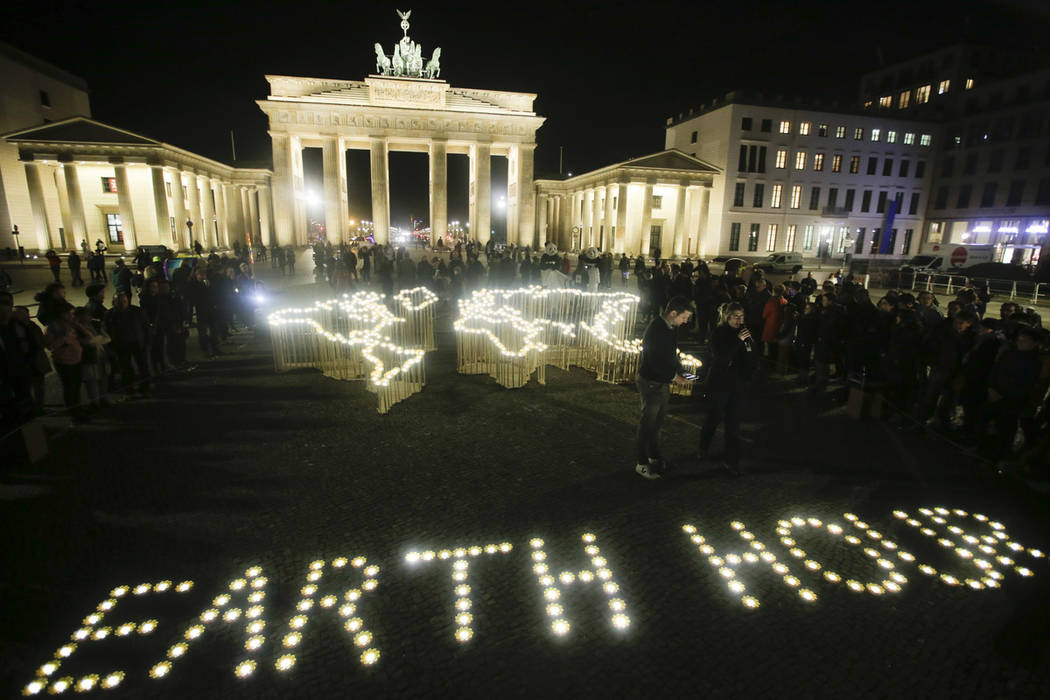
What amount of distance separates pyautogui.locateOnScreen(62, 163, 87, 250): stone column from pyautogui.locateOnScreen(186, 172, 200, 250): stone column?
6.51m

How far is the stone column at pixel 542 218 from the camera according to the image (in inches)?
2434

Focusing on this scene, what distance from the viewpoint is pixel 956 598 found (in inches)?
154

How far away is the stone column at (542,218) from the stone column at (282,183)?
96.9 ft

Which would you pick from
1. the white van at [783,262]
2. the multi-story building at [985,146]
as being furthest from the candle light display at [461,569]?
the multi-story building at [985,146]

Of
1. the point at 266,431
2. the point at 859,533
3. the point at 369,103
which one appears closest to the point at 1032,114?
the point at 369,103

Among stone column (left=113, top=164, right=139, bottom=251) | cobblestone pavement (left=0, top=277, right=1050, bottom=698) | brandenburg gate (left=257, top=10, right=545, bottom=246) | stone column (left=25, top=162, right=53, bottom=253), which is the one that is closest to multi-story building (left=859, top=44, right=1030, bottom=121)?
brandenburg gate (left=257, top=10, right=545, bottom=246)

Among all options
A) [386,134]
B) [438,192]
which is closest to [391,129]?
[386,134]

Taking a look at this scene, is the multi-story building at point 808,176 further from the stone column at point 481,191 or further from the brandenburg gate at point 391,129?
the stone column at point 481,191

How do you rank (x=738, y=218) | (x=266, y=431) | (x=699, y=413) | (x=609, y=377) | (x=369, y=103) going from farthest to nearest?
(x=738, y=218) < (x=369, y=103) < (x=609, y=377) < (x=699, y=413) < (x=266, y=431)

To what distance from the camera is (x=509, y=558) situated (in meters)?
4.25

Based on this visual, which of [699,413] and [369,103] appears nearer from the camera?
[699,413]

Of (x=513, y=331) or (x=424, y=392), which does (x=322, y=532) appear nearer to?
(x=424, y=392)

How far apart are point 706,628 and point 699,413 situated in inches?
176

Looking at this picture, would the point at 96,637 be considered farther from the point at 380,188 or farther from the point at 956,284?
the point at 380,188
